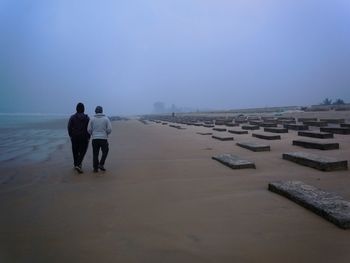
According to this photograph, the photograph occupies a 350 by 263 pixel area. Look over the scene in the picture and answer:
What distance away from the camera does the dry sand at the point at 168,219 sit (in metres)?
3.32

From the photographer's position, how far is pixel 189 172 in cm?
768

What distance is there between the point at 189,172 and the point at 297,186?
114 inches

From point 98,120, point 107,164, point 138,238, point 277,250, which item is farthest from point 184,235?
point 107,164

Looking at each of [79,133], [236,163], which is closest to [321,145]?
[236,163]

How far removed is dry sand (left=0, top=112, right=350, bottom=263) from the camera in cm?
332

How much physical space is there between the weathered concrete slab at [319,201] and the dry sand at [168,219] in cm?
10

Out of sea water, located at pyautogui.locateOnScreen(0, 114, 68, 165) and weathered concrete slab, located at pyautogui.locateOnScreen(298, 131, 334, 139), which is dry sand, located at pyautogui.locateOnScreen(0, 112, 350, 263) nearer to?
sea water, located at pyautogui.locateOnScreen(0, 114, 68, 165)

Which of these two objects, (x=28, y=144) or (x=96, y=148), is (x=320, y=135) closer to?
(x=96, y=148)

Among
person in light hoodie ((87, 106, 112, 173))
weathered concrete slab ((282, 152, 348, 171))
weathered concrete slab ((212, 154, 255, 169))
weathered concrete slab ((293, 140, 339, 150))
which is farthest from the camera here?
weathered concrete slab ((293, 140, 339, 150))

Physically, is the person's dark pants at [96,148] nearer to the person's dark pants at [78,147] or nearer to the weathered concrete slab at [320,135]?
the person's dark pants at [78,147]

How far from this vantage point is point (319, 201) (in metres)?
4.39

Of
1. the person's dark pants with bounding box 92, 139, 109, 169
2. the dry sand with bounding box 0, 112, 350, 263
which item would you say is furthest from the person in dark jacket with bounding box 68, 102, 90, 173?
the dry sand with bounding box 0, 112, 350, 263

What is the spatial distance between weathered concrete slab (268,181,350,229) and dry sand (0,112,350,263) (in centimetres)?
10

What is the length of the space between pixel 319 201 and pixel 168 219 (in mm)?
1904
